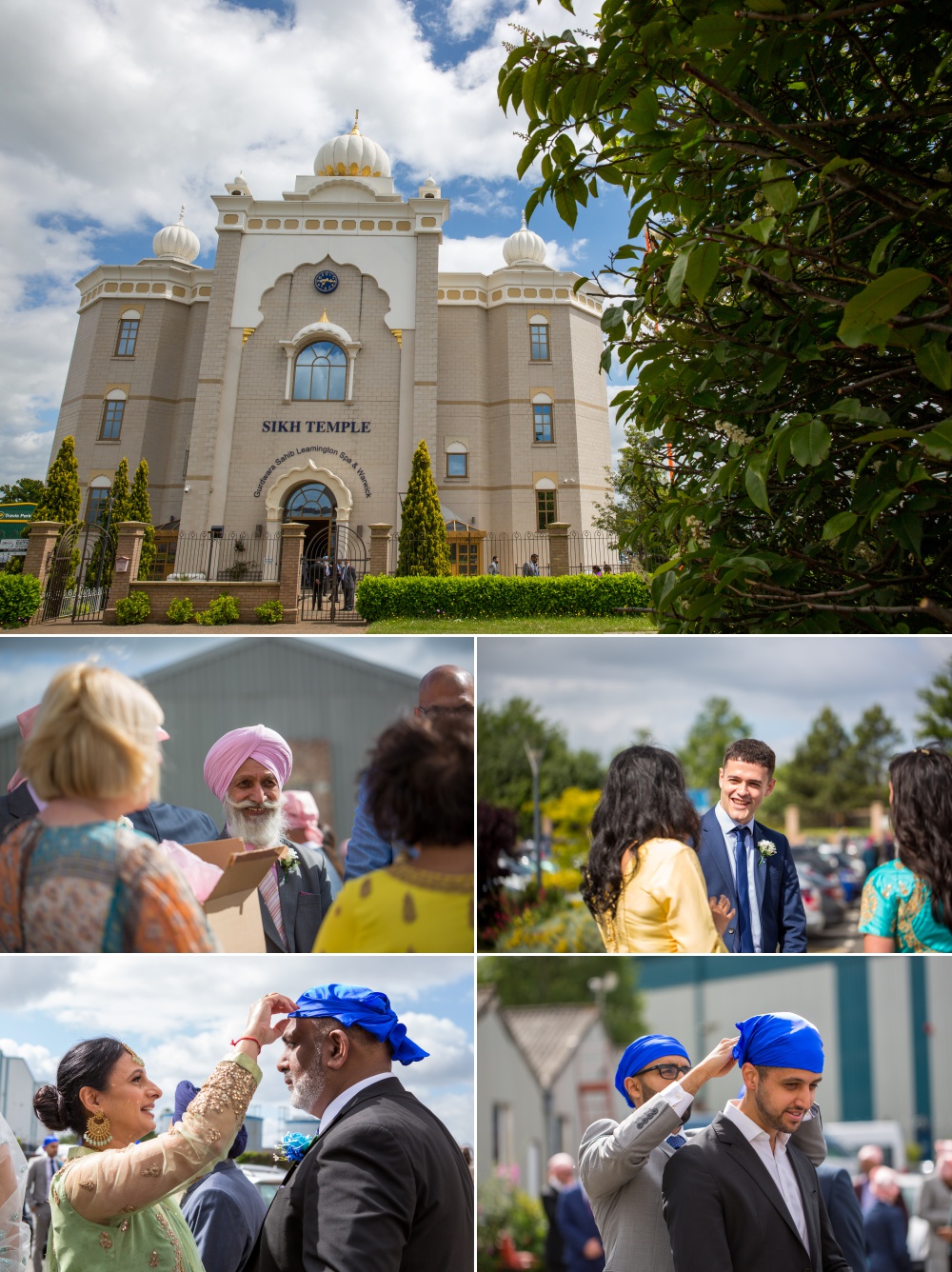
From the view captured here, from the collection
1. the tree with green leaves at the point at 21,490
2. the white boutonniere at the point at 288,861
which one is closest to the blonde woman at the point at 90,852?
the white boutonniere at the point at 288,861

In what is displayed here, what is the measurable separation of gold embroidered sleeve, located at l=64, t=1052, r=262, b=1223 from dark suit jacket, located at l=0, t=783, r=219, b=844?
736 mm

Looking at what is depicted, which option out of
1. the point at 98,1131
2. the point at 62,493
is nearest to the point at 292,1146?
the point at 98,1131

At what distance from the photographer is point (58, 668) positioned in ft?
10.1

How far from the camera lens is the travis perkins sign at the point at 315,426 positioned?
24.7 m

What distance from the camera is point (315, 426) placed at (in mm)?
24750

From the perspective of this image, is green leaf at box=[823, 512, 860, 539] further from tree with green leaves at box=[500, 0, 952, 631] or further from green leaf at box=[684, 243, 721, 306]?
green leaf at box=[684, 243, 721, 306]

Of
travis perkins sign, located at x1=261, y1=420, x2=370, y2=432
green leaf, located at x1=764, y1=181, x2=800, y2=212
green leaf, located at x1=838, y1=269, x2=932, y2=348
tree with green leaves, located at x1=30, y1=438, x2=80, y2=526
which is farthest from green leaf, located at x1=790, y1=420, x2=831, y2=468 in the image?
travis perkins sign, located at x1=261, y1=420, x2=370, y2=432

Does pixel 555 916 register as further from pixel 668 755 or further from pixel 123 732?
pixel 123 732

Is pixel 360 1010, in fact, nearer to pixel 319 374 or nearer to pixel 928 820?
pixel 928 820

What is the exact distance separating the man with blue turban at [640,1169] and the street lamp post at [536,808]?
0.78 m

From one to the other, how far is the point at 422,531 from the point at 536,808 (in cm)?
1789

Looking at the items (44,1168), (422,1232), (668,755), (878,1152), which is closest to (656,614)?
(668,755)

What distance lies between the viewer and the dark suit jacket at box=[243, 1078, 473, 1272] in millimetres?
2506

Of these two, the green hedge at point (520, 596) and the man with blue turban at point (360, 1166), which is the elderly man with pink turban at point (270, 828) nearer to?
the man with blue turban at point (360, 1166)
